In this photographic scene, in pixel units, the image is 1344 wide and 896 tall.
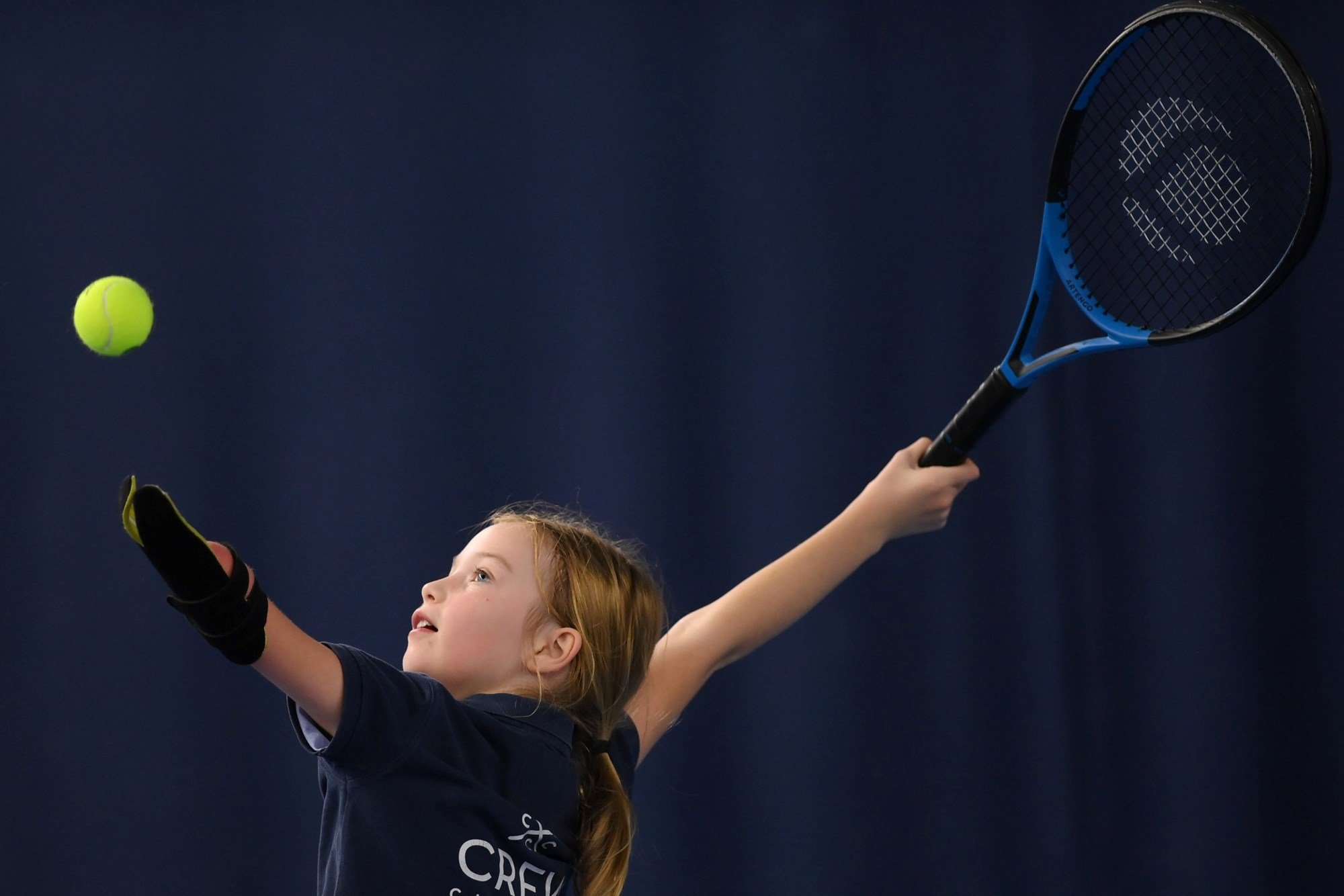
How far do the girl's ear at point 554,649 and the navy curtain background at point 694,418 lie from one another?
0.85 metres

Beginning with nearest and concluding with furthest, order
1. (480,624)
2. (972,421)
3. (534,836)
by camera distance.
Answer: (534,836)
(480,624)
(972,421)

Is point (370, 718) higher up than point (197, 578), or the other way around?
point (197, 578)

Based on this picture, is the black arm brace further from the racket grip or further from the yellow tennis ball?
the racket grip

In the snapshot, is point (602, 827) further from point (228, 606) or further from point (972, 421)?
point (972, 421)

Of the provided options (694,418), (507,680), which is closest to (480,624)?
(507,680)

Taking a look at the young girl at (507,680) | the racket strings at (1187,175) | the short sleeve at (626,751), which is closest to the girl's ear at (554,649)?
the young girl at (507,680)

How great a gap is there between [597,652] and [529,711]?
0.14m

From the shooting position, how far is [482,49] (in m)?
2.13

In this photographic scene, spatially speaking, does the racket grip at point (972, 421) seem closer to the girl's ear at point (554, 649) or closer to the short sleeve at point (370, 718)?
the girl's ear at point (554, 649)

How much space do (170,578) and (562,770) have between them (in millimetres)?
415

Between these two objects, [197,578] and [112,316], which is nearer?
[197,578]

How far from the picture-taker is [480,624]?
115 cm

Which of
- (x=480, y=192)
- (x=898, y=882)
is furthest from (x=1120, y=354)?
(x=480, y=192)

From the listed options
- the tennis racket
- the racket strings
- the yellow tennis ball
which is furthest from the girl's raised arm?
the racket strings
